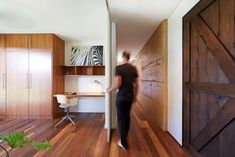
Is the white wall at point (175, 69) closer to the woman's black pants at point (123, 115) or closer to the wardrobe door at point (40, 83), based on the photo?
the woman's black pants at point (123, 115)

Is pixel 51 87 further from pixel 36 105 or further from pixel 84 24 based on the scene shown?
pixel 84 24

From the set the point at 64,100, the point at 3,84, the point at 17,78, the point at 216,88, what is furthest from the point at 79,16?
the point at 3,84

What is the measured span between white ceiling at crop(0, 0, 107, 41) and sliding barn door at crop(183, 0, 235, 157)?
5.56 feet

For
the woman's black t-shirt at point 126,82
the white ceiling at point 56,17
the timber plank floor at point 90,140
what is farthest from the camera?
the white ceiling at point 56,17

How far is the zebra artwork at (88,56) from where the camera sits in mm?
6477

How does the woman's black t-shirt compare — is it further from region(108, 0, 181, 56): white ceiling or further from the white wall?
region(108, 0, 181, 56): white ceiling

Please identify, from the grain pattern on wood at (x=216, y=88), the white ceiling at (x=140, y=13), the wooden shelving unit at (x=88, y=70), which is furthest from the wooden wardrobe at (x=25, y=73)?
the grain pattern on wood at (x=216, y=88)

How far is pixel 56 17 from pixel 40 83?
2242 mm

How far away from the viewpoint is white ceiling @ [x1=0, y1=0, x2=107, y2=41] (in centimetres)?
357

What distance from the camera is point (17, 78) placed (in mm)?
5801

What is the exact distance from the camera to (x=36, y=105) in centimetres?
577

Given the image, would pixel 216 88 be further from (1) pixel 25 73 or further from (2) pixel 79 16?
(1) pixel 25 73

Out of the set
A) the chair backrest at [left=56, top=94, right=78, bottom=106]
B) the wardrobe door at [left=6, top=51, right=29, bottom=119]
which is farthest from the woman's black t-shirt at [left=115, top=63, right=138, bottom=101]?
the wardrobe door at [left=6, top=51, right=29, bottom=119]

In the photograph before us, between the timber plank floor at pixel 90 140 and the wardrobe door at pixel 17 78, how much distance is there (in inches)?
23.3
